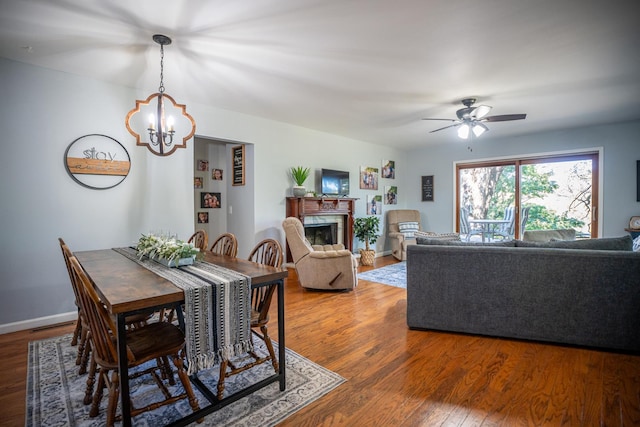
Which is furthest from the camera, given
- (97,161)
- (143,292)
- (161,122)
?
(97,161)

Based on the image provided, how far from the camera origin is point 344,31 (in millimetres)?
2381

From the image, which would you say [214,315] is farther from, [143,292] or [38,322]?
[38,322]

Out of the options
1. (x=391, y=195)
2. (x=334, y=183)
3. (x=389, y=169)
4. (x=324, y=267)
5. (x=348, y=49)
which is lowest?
(x=324, y=267)

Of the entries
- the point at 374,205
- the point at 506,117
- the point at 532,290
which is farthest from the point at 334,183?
the point at 532,290

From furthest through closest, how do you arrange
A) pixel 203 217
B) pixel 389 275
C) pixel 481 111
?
pixel 203 217, pixel 389 275, pixel 481 111

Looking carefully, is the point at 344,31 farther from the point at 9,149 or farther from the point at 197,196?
the point at 197,196

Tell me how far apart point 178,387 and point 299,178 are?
3.59m

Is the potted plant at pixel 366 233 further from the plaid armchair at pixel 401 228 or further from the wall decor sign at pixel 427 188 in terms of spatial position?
the wall decor sign at pixel 427 188

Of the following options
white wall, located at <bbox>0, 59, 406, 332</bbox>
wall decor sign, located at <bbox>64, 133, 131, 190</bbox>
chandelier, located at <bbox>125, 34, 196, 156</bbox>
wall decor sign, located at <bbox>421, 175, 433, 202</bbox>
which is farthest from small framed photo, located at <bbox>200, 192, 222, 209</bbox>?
wall decor sign, located at <bbox>421, 175, 433, 202</bbox>

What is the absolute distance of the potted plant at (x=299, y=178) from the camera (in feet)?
16.4

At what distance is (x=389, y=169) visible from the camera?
721cm

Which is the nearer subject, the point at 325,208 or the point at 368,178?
the point at 325,208

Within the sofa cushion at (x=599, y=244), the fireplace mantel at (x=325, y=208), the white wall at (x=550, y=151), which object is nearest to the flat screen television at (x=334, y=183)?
the fireplace mantel at (x=325, y=208)

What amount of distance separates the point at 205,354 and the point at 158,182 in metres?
2.71
